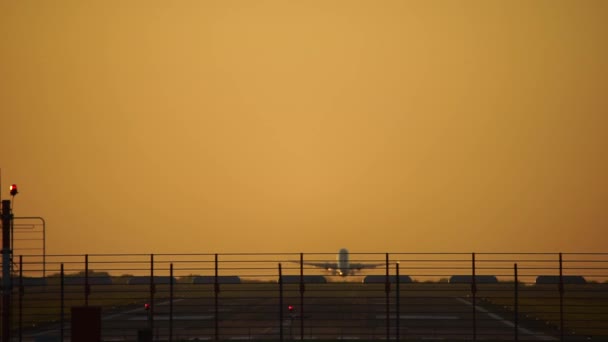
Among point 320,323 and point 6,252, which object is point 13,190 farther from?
point 320,323

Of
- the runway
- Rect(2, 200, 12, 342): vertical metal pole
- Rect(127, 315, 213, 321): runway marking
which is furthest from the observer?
Rect(127, 315, 213, 321): runway marking

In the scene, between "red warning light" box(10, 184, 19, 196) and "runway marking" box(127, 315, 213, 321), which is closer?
"red warning light" box(10, 184, 19, 196)

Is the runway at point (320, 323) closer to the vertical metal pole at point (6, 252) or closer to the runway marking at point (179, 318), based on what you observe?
the runway marking at point (179, 318)

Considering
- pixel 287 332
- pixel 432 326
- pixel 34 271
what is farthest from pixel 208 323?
pixel 34 271

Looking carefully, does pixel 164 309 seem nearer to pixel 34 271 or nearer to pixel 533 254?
pixel 34 271

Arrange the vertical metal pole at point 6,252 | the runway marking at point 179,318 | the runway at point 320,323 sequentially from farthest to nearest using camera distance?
the runway marking at point 179,318 < the runway at point 320,323 < the vertical metal pole at point 6,252

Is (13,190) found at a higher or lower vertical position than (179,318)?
higher

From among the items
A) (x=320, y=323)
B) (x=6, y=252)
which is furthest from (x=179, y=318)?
(x=6, y=252)

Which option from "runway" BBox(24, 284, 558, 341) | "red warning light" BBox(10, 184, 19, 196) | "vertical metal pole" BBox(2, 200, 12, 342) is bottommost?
"runway" BBox(24, 284, 558, 341)

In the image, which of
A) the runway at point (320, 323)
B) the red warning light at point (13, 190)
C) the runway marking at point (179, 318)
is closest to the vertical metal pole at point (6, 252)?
the red warning light at point (13, 190)

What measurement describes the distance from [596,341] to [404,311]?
1225 inches

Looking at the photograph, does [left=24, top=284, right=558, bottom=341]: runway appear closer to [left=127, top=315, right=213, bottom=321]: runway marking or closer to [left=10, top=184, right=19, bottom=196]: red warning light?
[left=127, top=315, right=213, bottom=321]: runway marking

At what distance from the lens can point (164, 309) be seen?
256 feet

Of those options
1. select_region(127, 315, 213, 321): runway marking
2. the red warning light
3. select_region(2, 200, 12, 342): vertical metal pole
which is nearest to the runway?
select_region(127, 315, 213, 321): runway marking
